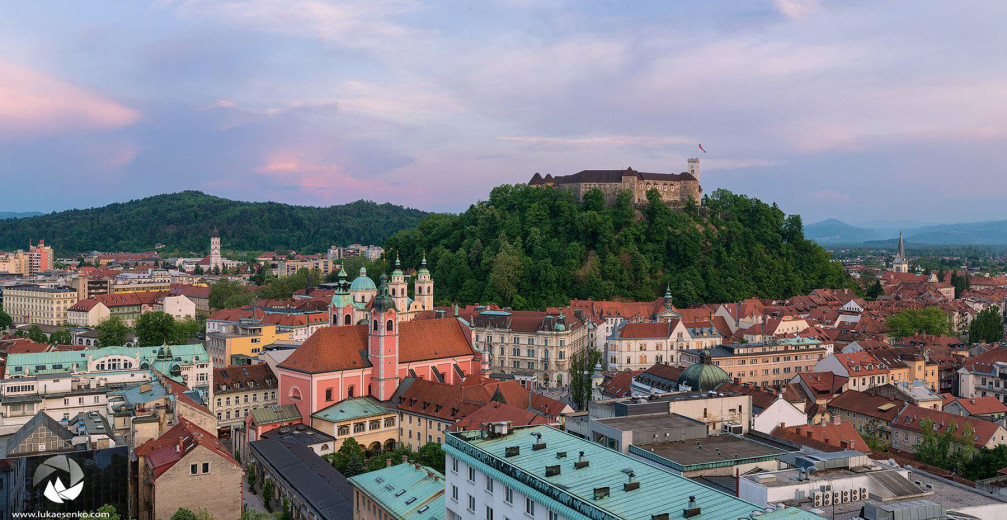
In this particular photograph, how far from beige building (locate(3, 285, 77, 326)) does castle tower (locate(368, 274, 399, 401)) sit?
80.1 metres

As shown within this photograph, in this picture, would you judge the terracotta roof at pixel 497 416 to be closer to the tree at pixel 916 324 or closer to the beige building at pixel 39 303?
the tree at pixel 916 324

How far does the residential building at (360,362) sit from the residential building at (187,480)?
63.2ft

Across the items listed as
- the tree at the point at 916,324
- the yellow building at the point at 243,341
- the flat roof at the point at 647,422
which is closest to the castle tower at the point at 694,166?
the tree at the point at 916,324

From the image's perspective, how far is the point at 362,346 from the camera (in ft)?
192

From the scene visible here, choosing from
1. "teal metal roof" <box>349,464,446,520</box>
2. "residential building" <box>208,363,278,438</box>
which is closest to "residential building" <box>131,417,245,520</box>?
"teal metal roof" <box>349,464,446,520</box>

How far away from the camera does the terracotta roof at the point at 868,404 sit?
54.5 m

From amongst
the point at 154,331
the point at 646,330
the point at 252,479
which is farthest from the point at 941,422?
the point at 154,331

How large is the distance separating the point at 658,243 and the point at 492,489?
91723 millimetres

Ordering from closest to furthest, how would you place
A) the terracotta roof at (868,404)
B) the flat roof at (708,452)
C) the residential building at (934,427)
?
the flat roof at (708,452), the residential building at (934,427), the terracotta roof at (868,404)

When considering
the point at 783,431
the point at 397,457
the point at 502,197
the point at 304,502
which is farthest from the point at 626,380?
the point at 502,197

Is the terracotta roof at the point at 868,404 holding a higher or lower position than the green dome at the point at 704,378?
lower

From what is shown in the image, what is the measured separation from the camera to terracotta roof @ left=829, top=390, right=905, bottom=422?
2144 inches

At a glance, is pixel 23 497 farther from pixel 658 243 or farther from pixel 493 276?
pixel 658 243

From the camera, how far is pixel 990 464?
144ft
